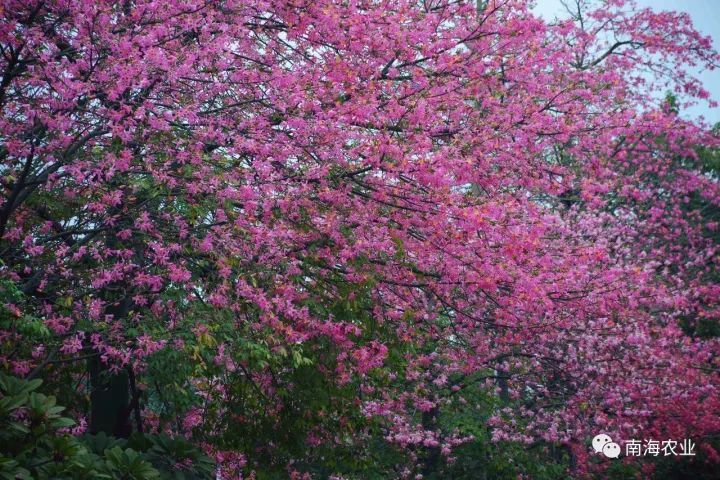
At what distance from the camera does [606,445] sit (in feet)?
54.1

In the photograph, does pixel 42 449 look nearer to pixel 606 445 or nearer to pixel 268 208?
pixel 268 208

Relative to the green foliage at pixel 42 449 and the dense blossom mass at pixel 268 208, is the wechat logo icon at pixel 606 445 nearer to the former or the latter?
the dense blossom mass at pixel 268 208

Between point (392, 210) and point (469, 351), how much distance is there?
561 centimetres

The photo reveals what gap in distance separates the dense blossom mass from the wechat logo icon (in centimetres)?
334

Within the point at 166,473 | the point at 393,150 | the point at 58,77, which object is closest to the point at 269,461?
the point at 166,473

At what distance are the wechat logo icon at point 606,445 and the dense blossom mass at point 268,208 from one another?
3.34 meters

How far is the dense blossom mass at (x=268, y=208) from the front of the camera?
7426 millimetres

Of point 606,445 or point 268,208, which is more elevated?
point 268,208

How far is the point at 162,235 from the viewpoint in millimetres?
7910

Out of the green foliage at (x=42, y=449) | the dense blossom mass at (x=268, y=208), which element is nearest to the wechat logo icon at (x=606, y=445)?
the dense blossom mass at (x=268, y=208)

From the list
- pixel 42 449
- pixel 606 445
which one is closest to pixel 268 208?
pixel 42 449

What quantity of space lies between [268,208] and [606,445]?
1158 centimetres

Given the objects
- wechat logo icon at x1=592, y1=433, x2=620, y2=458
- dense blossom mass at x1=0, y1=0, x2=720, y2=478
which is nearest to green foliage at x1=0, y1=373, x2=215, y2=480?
dense blossom mass at x1=0, y1=0, x2=720, y2=478

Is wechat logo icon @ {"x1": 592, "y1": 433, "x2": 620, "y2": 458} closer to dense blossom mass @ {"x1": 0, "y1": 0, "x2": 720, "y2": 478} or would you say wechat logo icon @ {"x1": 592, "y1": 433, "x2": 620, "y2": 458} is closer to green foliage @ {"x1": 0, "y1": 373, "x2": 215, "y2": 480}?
dense blossom mass @ {"x1": 0, "y1": 0, "x2": 720, "y2": 478}
